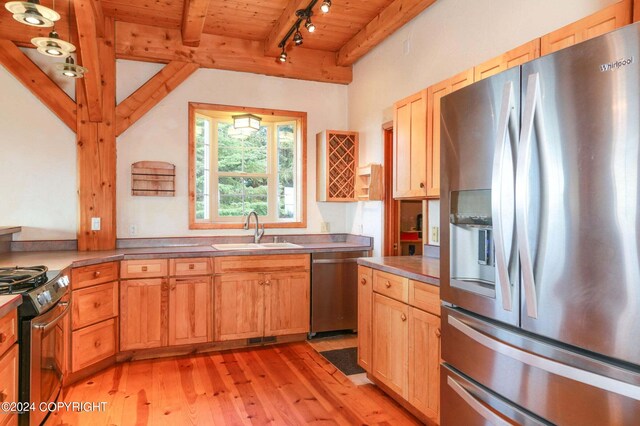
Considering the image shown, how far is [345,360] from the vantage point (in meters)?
3.45

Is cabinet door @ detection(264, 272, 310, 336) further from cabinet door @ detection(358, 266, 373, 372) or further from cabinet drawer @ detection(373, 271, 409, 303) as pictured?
cabinet drawer @ detection(373, 271, 409, 303)

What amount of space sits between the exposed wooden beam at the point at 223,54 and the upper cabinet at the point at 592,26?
2.91 meters

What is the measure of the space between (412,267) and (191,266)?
1970 mm

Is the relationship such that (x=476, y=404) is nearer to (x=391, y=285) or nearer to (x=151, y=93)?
(x=391, y=285)

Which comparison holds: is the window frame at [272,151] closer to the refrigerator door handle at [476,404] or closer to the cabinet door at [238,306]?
the cabinet door at [238,306]

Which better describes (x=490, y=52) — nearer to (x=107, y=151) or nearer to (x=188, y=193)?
(x=188, y=193)

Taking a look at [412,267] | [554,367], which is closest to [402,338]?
[412,267]

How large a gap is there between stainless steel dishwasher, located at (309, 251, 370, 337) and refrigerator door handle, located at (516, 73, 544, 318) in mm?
2617

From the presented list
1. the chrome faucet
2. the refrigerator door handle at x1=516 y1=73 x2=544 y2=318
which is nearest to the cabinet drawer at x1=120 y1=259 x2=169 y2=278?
the chrome faucet

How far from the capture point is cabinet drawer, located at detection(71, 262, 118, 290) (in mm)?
2984

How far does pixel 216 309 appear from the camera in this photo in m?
3.65

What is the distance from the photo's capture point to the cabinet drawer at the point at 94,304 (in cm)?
300

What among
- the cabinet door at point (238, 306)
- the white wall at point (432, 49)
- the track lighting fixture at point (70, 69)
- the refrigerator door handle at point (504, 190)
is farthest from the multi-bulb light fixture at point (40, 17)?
the white wall at point (432, 49)

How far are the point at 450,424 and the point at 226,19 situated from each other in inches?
143
